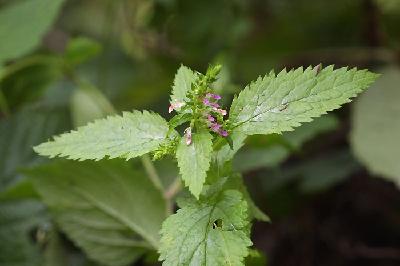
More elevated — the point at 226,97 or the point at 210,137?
the point at 226,97

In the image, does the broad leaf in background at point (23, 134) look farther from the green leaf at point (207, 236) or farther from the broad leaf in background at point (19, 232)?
the green leaf at point (207, 236)

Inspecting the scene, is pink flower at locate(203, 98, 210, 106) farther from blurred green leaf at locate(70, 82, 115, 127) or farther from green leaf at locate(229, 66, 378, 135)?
blurred green leaf at locate(70, 82, 115, 127)

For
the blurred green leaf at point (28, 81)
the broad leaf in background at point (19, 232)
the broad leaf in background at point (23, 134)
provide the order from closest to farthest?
the broad leaf in background at point (19, 232) → the broad leaf in background at point (23, 134) → the blurred green leaf at point (28, 81)

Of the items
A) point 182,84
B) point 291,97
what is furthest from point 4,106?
point 291,97

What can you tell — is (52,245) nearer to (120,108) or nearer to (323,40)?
(120,108)

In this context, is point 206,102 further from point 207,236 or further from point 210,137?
point 207,236

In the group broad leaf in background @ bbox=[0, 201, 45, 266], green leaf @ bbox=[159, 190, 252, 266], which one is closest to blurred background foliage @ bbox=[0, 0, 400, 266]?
broad leaf in background @ bbox=[0, 201, 45, 266]

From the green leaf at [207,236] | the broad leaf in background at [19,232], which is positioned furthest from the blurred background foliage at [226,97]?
the green leaf at [207,236]
